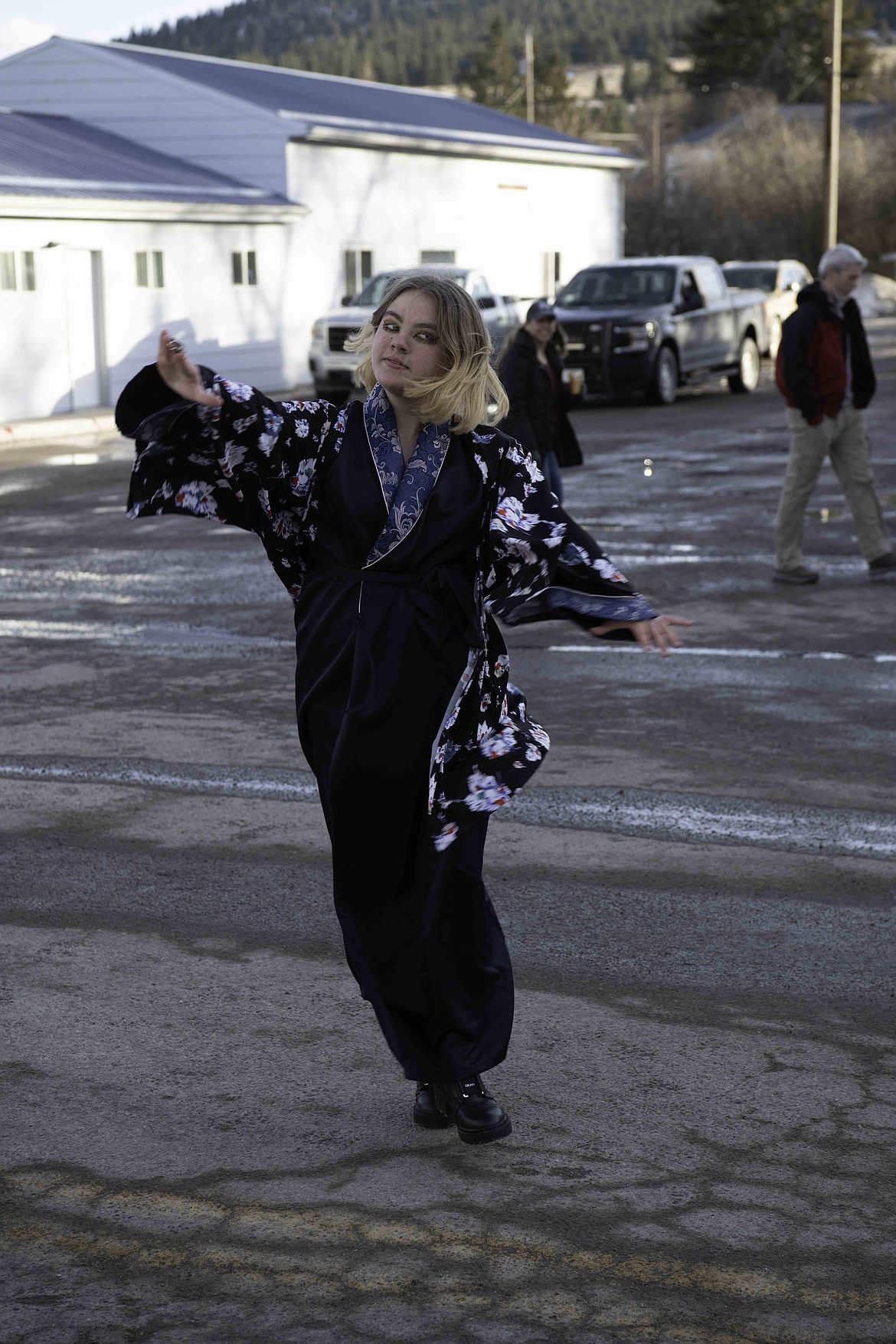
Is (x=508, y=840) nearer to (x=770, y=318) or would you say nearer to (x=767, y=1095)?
(x=767, y=1095)

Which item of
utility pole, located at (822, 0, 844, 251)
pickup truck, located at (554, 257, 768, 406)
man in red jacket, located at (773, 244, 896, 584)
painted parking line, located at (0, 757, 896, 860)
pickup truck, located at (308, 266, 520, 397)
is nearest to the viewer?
painted parking line, located at (0, 757, 896, 860)

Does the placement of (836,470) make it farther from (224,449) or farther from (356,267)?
(356,267)

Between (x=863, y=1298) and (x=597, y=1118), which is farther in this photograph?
(x=597, y=1118)

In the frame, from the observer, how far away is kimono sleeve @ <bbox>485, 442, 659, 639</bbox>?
3.64 metres

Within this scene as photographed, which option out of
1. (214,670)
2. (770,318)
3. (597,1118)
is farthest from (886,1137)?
(770,318)

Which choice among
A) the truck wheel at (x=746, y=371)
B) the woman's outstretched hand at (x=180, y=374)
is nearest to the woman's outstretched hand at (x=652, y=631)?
the woman's outstretched hand at (x=180, y=374)

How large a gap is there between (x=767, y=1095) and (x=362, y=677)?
1.30 m

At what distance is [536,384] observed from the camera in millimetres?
11453

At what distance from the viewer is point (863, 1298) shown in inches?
119

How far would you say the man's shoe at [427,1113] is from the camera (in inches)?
148

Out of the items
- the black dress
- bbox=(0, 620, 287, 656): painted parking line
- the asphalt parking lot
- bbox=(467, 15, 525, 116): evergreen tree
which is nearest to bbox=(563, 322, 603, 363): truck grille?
bbox=(0, 620, 287, 656): painted parking line

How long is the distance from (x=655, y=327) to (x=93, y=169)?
32.9 feet

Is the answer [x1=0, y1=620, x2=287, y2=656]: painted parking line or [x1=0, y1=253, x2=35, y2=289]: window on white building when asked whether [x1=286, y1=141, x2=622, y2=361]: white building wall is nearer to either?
[x1=0, y1=253, x2=35, y2=289]: window on white building

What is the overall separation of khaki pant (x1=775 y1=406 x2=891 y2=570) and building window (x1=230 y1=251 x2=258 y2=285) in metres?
20.1
